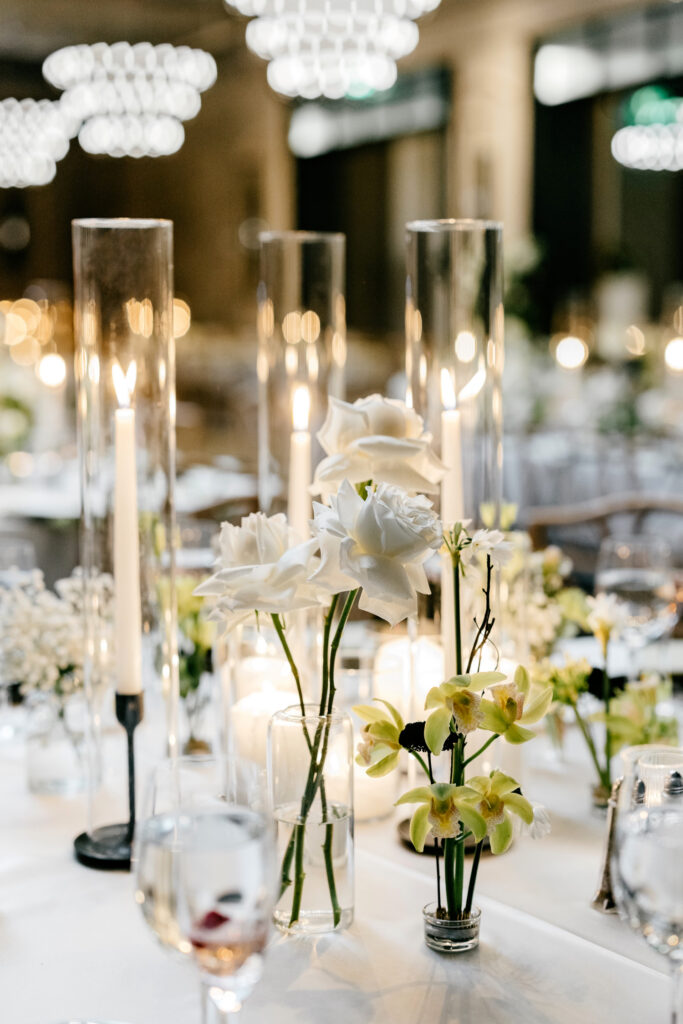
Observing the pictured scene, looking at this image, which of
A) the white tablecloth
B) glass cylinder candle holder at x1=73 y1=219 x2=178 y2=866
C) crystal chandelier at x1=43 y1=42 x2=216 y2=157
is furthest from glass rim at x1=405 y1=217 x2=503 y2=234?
crystal chandelier at x1=43 y1=42 x2=216 y2=157

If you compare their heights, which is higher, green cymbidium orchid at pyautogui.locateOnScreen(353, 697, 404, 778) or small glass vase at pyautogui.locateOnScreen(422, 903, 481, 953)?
green cymbidium orchid at pyautogui.locateOnScreen(353, 697, 404, 778)

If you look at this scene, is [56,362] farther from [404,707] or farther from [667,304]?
[404,707]

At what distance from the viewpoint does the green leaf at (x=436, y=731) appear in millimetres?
894

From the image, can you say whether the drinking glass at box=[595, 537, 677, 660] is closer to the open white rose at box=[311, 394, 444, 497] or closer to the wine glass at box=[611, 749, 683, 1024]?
the open white rose at box=[311, 394, 444, 497]

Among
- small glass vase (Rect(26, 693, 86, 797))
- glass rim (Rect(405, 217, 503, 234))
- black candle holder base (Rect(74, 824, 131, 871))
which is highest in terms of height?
glass rim (Rect(405, 217, 503, 234))

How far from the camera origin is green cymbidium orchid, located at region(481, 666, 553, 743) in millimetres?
910

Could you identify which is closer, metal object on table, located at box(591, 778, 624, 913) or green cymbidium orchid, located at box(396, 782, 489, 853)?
green cymbidium orchid, located at box(396, 782, 489, 853)

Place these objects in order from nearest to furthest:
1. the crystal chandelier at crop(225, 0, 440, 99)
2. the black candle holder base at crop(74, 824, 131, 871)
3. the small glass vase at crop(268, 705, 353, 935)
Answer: the small glass vase at crop(268, 705, 353, 935) < the black candle holder base at crop(74, 824, 131, 871) < the crystal chandelier at crop(225, 0, 440, 99)

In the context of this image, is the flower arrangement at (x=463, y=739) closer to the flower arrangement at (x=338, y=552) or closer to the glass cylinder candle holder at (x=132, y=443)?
→ the flower arrangement at (x=338, y=552)

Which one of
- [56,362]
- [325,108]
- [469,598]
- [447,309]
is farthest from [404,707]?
[325,108]

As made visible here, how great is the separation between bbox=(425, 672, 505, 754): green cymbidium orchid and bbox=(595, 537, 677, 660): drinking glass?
565 millimetres

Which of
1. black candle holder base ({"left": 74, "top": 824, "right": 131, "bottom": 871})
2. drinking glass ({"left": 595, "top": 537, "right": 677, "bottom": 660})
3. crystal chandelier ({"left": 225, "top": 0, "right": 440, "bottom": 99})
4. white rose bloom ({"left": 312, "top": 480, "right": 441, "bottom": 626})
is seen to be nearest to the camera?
white rose bloom ({"left": 312, "top": 480, "right": 441, "bottom": 626})

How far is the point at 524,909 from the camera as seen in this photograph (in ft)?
3.48

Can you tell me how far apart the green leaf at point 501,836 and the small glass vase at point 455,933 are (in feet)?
0.33
